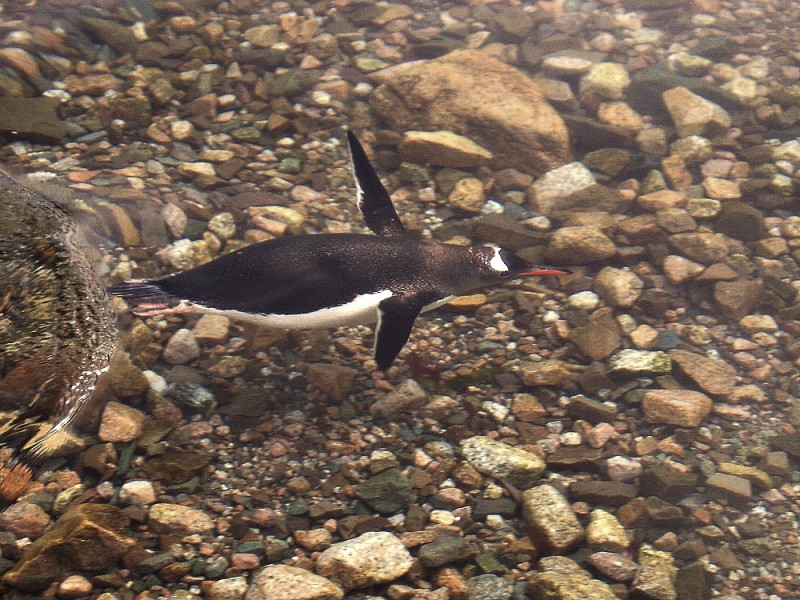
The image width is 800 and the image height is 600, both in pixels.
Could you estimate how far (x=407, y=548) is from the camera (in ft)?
11.0

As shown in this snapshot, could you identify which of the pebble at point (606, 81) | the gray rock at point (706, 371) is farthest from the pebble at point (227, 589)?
the pebble at point (606, 81)

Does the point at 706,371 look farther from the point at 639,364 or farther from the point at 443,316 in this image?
the point at 443,316

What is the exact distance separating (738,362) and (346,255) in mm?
2499

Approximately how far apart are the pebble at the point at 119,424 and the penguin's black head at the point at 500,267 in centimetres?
210

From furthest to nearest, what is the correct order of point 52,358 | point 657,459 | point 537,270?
1. point 537,270
2. point 657,459
3. point 52,358

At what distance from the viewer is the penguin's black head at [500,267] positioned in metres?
4.56

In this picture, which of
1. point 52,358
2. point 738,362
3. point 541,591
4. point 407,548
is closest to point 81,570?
point 52,358

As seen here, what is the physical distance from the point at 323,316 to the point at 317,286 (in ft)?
0.58

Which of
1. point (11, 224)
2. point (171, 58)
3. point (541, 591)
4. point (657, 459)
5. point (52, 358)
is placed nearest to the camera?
point (52, 358)

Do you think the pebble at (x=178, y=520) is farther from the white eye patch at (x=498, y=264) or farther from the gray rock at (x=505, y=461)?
the white eye patch at (x=498, y=264)

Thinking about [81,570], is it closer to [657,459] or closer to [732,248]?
[657,459]

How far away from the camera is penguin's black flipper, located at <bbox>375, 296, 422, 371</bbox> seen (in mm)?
3961

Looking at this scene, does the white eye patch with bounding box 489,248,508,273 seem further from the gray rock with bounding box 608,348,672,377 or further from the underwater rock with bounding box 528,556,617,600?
the underwater rock with bounding box 528,556,617,600

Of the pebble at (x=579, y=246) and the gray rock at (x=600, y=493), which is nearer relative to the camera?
the gray rock at (x=600, y=493)
